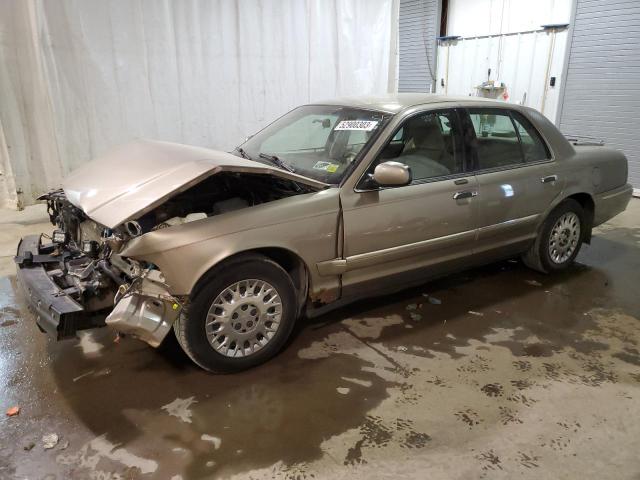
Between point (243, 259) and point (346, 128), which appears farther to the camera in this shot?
point (346, 128)

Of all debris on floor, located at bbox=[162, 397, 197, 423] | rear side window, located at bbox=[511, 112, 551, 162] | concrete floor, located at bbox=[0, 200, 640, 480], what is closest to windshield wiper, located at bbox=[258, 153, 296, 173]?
concrete floor, located at bbox=[0, 200, 640, 480]

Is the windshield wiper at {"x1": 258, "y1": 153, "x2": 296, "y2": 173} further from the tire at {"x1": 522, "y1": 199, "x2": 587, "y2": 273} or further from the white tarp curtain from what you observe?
the white tarp curtain

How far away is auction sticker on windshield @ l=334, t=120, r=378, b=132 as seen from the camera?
10.4 ft

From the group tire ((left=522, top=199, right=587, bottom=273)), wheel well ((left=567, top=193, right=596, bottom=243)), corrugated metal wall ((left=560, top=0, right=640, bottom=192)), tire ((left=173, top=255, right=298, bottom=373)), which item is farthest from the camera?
corrugated metal wall ((left=560, top=0, right=640, bottom=192))

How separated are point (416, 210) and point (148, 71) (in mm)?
4209

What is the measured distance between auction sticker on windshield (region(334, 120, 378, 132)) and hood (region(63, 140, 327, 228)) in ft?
1.93

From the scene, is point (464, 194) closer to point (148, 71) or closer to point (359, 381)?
point (359, 381)

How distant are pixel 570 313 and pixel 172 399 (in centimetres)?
287

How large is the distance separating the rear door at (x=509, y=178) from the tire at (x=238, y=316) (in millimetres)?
1636

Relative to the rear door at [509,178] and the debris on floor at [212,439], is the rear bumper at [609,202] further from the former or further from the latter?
the debris on floor at [212,439]

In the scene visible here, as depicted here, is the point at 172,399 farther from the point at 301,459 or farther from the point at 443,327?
the point at 443,327

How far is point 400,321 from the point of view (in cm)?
344

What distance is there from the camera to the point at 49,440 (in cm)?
228

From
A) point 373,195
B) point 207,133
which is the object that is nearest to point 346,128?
point 373,195
